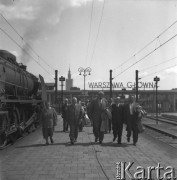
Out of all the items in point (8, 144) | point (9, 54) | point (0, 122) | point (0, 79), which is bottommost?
point (8, 144)

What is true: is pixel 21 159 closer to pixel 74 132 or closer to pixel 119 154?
pixel 119 154

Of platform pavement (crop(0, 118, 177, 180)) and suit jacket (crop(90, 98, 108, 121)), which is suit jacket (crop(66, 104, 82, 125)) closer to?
suit jacket (crop(90, 98, 108, 121))

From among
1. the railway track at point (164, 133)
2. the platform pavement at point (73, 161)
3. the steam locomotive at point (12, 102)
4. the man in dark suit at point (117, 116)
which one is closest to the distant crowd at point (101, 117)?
the man in dark suit at point (117, 116)

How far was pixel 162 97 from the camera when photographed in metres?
83.1

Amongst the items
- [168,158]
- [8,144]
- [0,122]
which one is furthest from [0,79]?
[168,158]

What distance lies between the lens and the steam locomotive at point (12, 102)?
12.0 meters

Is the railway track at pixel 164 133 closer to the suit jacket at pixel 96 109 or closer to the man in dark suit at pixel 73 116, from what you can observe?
the suit jacket at pixel 96 109

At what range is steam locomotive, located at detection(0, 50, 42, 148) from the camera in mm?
12047

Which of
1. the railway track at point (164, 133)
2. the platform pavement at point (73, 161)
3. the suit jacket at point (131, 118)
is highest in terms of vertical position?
the suit jacket at point (131, 118)

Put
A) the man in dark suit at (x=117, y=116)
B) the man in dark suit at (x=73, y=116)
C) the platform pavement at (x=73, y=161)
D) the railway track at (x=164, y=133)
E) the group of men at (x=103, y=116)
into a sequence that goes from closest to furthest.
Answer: the platform pavement at (x=73, y=161), the group of men at (x=103, y=116), the man in dark suit at (x=73, y=116), the man in dark suit at (x=117, y=116), the railway track at (x=164, y=133)

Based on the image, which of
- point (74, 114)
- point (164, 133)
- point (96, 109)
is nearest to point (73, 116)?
point (74, 114)

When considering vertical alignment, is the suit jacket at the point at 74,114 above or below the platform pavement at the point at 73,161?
above

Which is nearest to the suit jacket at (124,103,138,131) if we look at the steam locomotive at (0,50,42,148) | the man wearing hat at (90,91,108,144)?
the man wearing hat at (90,91,108,144)

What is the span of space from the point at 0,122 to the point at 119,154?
4.32 meters
